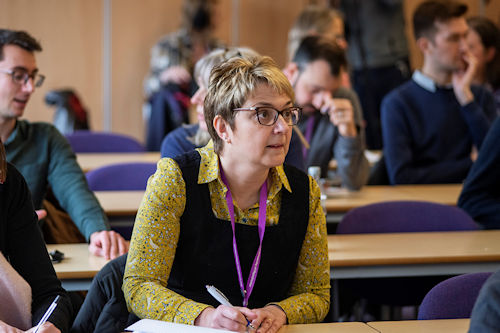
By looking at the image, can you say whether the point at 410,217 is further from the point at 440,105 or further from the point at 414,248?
the point at 440,105

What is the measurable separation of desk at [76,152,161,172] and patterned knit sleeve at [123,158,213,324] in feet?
7.25

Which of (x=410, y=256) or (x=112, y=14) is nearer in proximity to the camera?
(x=410, y=256)

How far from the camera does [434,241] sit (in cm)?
259

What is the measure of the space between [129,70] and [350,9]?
245 cm

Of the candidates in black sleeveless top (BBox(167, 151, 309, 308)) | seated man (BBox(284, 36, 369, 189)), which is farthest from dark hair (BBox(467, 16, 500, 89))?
black sleeveless top (BBox(167, 151, 309, 308))

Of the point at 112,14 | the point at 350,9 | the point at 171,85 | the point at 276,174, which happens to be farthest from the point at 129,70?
the point at 276,174

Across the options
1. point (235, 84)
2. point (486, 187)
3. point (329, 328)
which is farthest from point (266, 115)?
point (486, 187)

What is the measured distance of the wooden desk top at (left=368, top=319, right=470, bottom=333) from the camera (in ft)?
5.60

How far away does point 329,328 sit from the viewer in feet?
5.59

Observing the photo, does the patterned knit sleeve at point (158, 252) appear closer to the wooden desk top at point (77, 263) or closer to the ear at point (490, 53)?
the wooden desk top at point (77, 263)

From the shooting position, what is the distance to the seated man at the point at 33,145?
276 cm

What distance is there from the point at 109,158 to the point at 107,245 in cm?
197

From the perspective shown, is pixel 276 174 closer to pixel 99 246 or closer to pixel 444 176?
pixel 99 246

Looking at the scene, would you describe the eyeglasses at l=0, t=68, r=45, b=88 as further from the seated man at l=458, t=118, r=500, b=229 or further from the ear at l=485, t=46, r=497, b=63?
the ear at l=485, t=46, r=497, b=63
